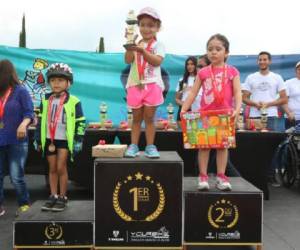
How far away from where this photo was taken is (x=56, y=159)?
443 cm

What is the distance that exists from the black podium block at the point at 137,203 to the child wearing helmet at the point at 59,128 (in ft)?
1.96

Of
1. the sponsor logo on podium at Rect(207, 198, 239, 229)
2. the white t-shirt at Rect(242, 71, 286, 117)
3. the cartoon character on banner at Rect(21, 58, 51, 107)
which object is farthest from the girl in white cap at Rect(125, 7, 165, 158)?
the cartoon character on banner at Rect(21, 58, 51, 107)

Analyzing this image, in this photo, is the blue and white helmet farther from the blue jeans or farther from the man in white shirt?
the man in white shirt

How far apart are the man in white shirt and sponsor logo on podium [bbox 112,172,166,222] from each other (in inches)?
121

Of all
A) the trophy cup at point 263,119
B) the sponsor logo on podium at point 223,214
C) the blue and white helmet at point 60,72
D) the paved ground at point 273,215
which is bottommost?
the paved ground at point 273,215

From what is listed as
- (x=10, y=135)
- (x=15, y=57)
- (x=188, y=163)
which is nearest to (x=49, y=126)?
(x=10, y=135)

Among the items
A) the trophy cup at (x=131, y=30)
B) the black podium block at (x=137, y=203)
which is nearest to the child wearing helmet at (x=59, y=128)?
the black podium block at (x=137, y=203)

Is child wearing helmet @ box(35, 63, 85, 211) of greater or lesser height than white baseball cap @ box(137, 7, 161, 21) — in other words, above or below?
below

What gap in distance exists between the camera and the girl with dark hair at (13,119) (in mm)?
5047

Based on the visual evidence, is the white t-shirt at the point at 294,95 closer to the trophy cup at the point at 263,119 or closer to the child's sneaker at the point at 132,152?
the trophy cup at the point at 263,119

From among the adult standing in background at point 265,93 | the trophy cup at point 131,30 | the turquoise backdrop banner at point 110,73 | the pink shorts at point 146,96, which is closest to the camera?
the trophy cup at point 131,30

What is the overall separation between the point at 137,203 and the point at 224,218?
0.73 meters

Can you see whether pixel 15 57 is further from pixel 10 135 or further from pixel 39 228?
pixel 39 228

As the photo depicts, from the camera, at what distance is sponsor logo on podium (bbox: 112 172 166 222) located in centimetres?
393
